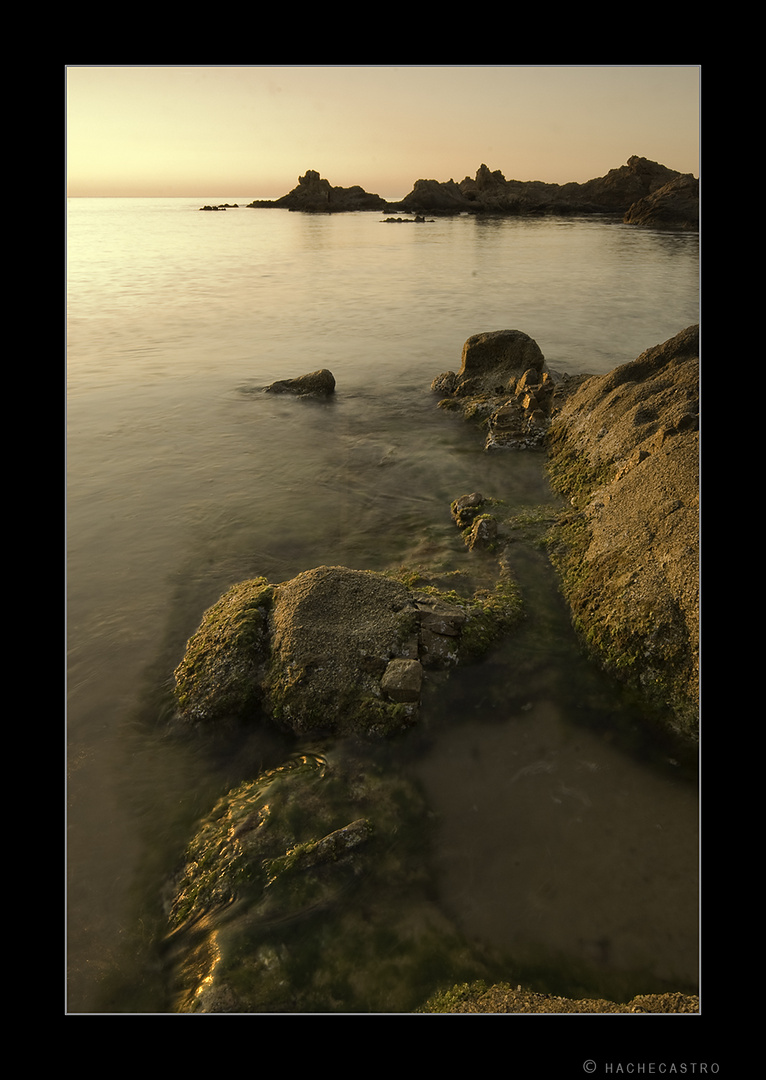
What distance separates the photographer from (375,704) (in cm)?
584

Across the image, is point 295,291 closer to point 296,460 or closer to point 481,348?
point 481,348

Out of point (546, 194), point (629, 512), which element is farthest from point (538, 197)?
point (629, 512)

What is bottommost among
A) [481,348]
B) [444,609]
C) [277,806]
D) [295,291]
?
[277,806]

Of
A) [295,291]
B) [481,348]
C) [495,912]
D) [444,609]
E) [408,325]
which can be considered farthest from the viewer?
[295,291]

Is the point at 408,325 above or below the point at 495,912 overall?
above

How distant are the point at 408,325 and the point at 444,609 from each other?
21608 millimetres

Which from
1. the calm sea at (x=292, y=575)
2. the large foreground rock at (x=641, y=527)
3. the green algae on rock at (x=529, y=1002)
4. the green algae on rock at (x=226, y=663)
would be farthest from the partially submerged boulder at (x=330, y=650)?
the green algae on rock at (x=529, y=1002)

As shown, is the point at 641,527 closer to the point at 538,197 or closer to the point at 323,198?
the point at 538,197

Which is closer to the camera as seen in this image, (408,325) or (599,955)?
(599,955)

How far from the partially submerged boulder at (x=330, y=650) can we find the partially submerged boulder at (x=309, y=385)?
1137 cm

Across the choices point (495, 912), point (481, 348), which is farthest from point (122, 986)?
point (481, 348)

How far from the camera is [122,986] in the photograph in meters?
4.15

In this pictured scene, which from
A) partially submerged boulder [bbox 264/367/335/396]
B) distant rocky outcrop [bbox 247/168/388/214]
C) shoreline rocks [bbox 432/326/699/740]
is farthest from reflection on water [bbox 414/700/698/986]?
distant rocky outcrop [bbox 247/168/388/214]
